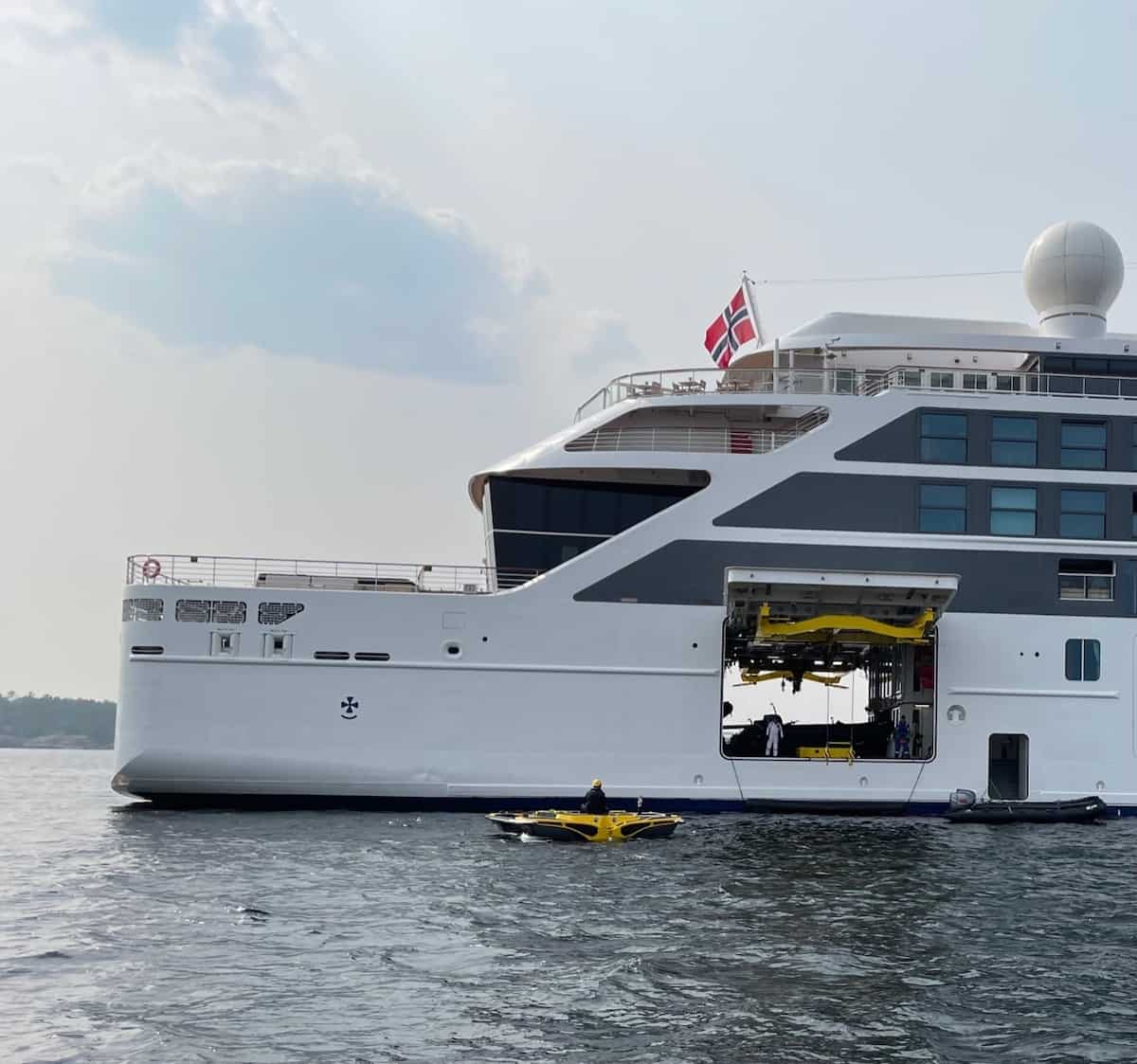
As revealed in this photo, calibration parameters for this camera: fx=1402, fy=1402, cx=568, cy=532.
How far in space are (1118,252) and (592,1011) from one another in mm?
25058

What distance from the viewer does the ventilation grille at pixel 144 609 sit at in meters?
26.5

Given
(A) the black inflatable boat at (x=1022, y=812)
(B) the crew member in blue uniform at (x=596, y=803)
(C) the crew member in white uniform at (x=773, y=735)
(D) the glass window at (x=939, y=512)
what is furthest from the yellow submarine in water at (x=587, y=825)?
(D) the glass window at (x=939, y=512)

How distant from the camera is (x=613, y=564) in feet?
89.3

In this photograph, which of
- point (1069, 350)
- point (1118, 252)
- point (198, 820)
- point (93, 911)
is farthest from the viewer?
point (1118, 252)

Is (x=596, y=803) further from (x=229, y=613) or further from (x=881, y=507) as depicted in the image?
(x=881, y=507)

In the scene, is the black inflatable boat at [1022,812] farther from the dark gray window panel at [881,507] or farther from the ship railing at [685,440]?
the ship railing at [685,440]

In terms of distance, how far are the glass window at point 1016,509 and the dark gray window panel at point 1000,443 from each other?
607 mm

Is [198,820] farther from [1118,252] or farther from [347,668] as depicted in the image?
[1118,252]

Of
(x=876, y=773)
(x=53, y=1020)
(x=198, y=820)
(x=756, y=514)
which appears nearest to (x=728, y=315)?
(x=756, y=514)

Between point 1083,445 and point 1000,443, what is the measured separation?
1777 millimetres

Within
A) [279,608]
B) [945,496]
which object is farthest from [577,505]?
[945,496]

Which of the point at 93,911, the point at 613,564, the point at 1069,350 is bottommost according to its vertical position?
the point at 93,911

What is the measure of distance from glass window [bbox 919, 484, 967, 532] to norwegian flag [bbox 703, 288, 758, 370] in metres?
5.80

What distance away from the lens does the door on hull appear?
27.8 metres
